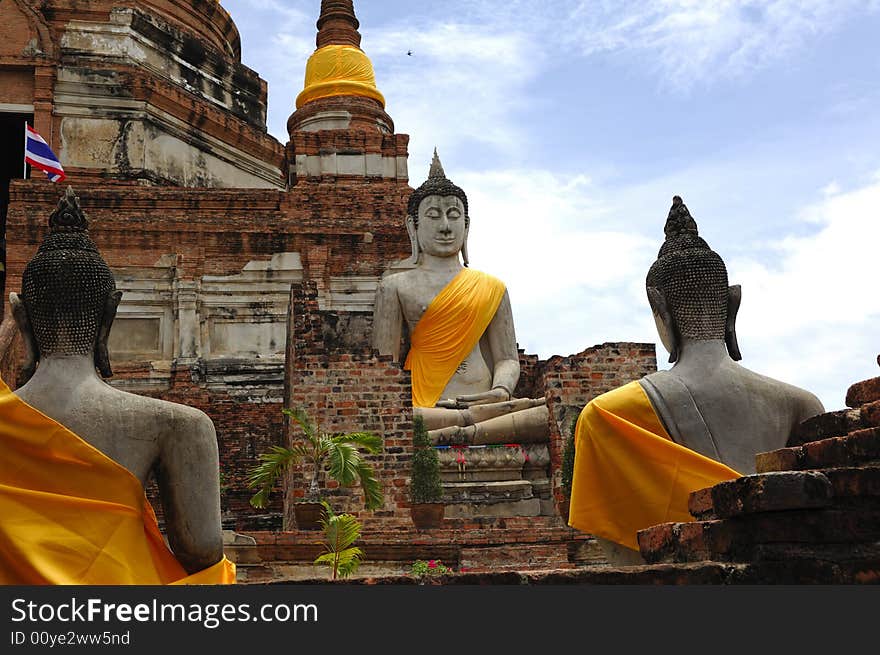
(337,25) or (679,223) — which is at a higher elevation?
(337,25)

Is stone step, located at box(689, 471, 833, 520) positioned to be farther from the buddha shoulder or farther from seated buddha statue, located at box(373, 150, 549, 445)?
seated buddha statue, located at box(373, 150, 549, 445)

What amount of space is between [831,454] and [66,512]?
2.76m

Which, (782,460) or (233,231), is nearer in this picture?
(782,460)

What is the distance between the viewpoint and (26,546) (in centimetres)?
428

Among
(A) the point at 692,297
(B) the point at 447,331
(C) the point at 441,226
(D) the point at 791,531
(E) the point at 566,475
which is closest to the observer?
(D) the point at 791,531

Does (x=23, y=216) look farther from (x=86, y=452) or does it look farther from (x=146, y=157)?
(x=86, y=452)

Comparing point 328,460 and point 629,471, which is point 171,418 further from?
point 328,460

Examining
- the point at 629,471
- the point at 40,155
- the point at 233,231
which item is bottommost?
the point at 629,471

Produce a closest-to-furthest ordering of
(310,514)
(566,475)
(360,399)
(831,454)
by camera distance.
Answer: (831,454)
(310,514)
(566,475)
(360,399)

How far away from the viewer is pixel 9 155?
23391mm

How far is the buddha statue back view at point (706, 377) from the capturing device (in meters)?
5.36

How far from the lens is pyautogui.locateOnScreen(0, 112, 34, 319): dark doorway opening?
21.1m

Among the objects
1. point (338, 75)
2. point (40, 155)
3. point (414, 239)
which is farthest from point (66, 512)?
point (338, 75)

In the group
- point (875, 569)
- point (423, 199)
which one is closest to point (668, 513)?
point (875, 569)
